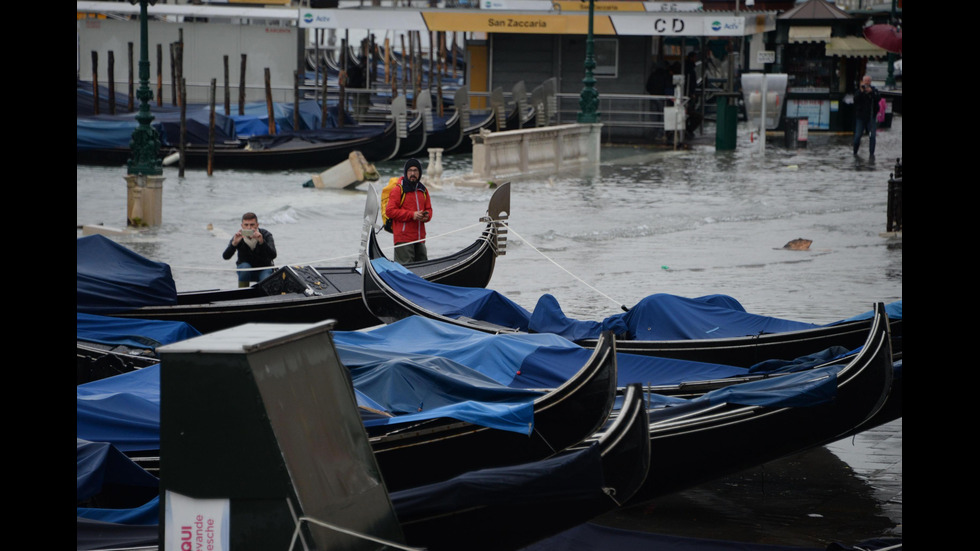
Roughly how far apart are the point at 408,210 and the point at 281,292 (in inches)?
70.7

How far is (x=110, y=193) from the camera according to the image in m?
21.7

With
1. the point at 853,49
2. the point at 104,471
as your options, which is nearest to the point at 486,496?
the point at 104,471

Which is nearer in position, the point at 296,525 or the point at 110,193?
the point at 296,525

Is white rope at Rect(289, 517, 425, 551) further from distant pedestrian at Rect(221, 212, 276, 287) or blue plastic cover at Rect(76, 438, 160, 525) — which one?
distant pedestrian at Rect(221, 212, 276, 287)

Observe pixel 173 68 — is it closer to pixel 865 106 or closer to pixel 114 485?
pixel 865 106

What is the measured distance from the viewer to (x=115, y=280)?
9.56 metres

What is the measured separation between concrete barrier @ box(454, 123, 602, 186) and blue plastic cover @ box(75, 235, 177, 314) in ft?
37.2

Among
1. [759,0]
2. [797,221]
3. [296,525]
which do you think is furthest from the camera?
[759,0]

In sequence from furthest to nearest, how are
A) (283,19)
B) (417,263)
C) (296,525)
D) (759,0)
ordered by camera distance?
(759,0), (283,19), (417,263), (296,525)

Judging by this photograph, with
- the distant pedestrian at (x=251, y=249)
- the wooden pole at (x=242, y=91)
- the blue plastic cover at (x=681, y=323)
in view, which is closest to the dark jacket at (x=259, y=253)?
the distant pedestrian at (x=251, y=249)
